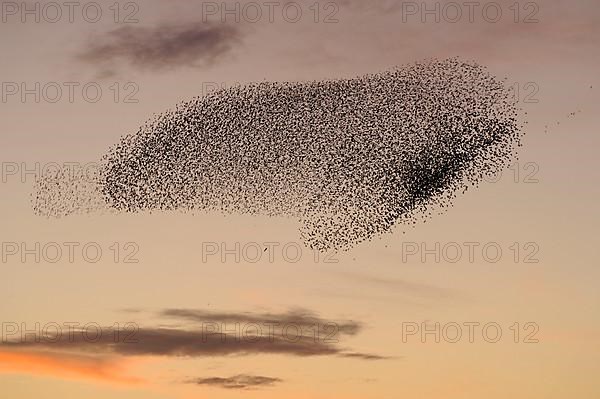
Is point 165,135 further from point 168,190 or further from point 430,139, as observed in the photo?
point 430,139

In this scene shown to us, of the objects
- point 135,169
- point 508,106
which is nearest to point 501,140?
point 508,106

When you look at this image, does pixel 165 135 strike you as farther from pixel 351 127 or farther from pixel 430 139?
pixel 430 139

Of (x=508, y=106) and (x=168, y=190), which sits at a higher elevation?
(x=508, y=106)

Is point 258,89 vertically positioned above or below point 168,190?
above

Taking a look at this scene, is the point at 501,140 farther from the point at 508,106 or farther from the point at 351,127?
the point at 351,127

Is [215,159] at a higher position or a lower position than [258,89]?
lower

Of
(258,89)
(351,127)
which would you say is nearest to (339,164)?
(351,127)

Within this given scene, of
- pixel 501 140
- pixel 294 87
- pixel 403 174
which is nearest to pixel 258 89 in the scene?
pixel 294 87
